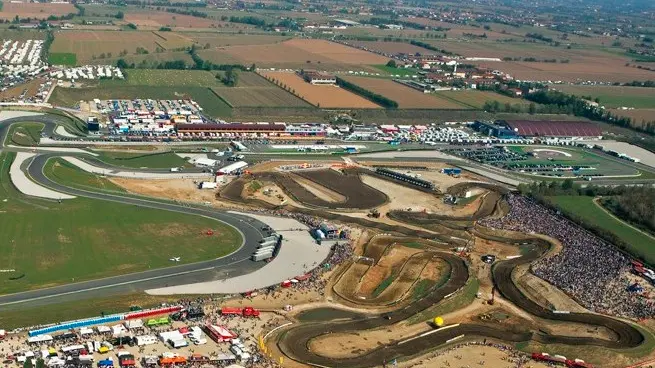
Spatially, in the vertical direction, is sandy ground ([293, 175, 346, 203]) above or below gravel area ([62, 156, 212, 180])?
above

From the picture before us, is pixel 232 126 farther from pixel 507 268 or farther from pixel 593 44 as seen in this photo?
pixel 593 44

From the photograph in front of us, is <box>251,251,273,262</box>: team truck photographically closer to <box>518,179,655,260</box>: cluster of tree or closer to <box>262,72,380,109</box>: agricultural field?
<box>518,179,655,260</box>: cluster of tree

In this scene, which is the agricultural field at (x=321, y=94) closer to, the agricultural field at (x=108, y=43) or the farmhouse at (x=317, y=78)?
the farmhouse at (x=317, y=78)

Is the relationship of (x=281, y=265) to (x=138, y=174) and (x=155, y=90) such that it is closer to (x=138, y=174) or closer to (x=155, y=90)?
(x=138, y=174)

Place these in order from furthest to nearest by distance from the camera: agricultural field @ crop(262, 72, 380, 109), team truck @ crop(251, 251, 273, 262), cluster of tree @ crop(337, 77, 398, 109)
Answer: cluster of tree @ crop(337, 77, 398, 109) < agricultural field @ crop(262, 72, 380, 109) < team truck @ crop(251, 251, 273, 262)

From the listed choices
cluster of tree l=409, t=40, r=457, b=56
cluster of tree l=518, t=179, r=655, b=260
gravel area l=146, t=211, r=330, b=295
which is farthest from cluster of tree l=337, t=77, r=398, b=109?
gravel area l=146, t=211, r=330, b=295
